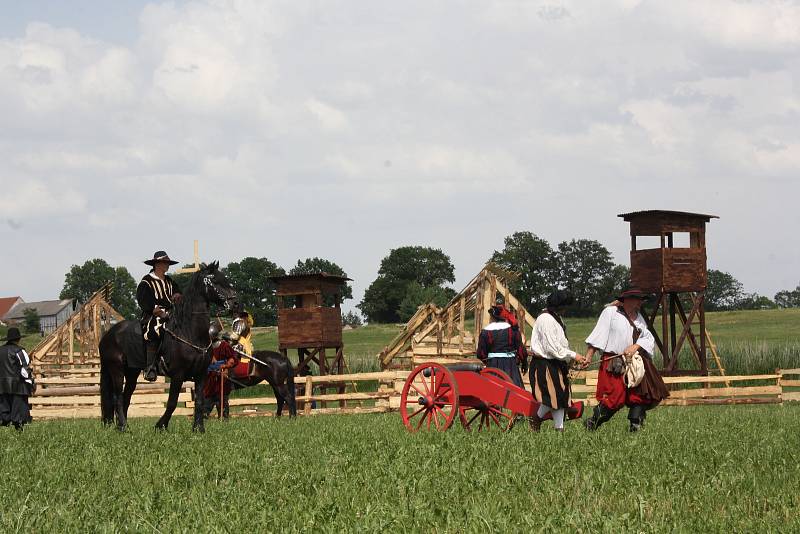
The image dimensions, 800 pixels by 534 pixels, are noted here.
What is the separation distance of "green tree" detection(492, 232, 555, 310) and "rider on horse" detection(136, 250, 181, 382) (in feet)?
323

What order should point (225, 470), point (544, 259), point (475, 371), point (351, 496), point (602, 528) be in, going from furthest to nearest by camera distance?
point (544, 259)
point (475, 371)
point (225, 470)
point (351, 496)
point (602, 528)

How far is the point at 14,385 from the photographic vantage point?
17.2 m

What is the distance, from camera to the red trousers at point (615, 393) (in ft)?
38.7

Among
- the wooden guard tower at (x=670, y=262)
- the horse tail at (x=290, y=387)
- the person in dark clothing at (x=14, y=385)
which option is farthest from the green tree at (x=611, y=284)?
the person in dark clothing at (x=14, y=385)

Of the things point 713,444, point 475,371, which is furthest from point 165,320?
point 713,444

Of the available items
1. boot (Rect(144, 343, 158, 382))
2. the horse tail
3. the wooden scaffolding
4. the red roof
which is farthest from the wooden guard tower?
the red roof

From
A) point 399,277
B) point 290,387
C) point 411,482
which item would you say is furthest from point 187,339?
point 399,277

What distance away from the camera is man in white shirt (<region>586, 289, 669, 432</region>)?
11805mm

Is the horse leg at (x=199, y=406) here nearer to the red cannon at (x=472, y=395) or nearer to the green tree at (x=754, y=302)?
the red cannon at (x=472, y=395)

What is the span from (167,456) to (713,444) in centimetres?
512

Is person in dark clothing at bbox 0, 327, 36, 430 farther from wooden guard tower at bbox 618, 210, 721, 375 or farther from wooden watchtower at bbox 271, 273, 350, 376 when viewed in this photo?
wooden guard tower at bbox 618, 210, 721, 375

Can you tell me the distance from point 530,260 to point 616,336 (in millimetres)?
105664

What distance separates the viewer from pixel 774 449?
9.39 meters

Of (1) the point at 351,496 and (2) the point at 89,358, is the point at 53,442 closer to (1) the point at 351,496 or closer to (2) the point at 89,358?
(1) the point at 351,496
